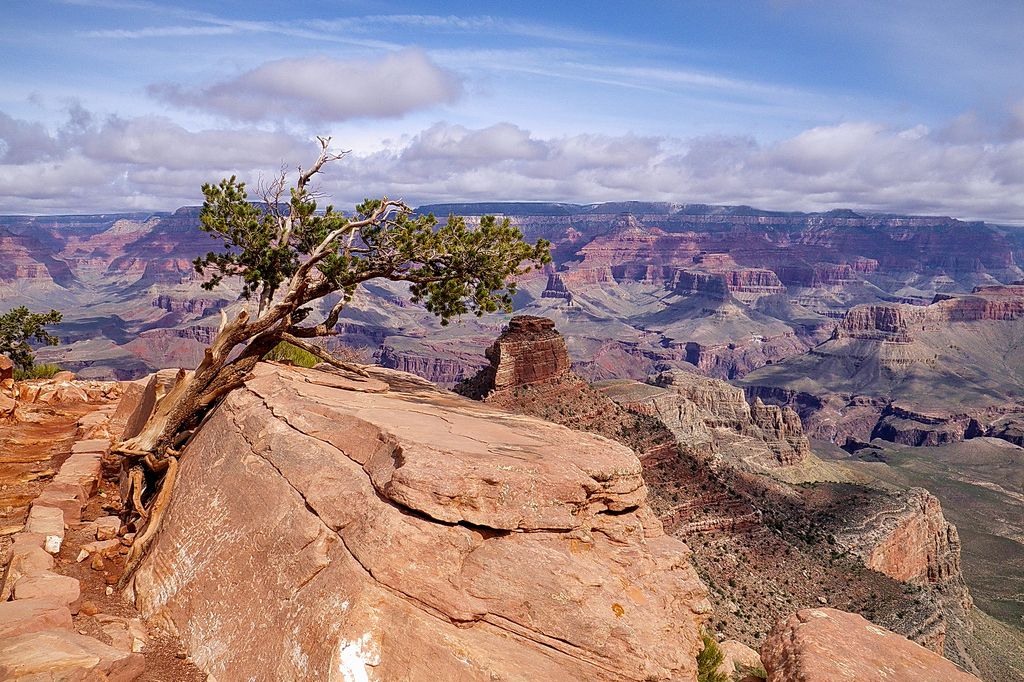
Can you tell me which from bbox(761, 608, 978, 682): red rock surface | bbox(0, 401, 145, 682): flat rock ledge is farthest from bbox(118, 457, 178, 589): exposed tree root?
bbox(761, 608, 978, 682): red rock surface

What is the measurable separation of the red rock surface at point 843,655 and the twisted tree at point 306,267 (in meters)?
12.5

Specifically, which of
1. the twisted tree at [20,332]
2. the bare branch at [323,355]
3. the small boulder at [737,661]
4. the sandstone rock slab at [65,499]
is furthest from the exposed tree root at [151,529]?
the twisted tree at [20,332]

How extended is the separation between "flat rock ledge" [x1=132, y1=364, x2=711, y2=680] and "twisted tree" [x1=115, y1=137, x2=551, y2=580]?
4138 mm

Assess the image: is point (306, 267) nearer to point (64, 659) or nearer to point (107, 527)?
point (107, 527)

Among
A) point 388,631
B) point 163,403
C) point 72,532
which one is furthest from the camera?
point 163,403

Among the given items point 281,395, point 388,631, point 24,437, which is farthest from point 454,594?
point 24,437

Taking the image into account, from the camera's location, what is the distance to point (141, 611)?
12625mm

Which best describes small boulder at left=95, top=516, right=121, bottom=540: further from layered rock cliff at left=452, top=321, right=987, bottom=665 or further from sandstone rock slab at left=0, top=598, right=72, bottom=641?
layered rock cliff at left=452, top=321, right=987, bottom=665

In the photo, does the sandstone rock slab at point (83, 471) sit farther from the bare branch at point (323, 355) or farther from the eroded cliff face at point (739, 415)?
the eroded cliff face at point (739, 415)

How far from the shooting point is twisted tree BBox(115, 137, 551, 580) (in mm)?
18781

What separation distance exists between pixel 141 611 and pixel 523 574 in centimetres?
776

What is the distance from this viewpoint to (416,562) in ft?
35.4

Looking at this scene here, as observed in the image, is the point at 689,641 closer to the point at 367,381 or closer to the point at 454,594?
the point at 454,594

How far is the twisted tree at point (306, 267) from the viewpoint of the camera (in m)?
18.8
